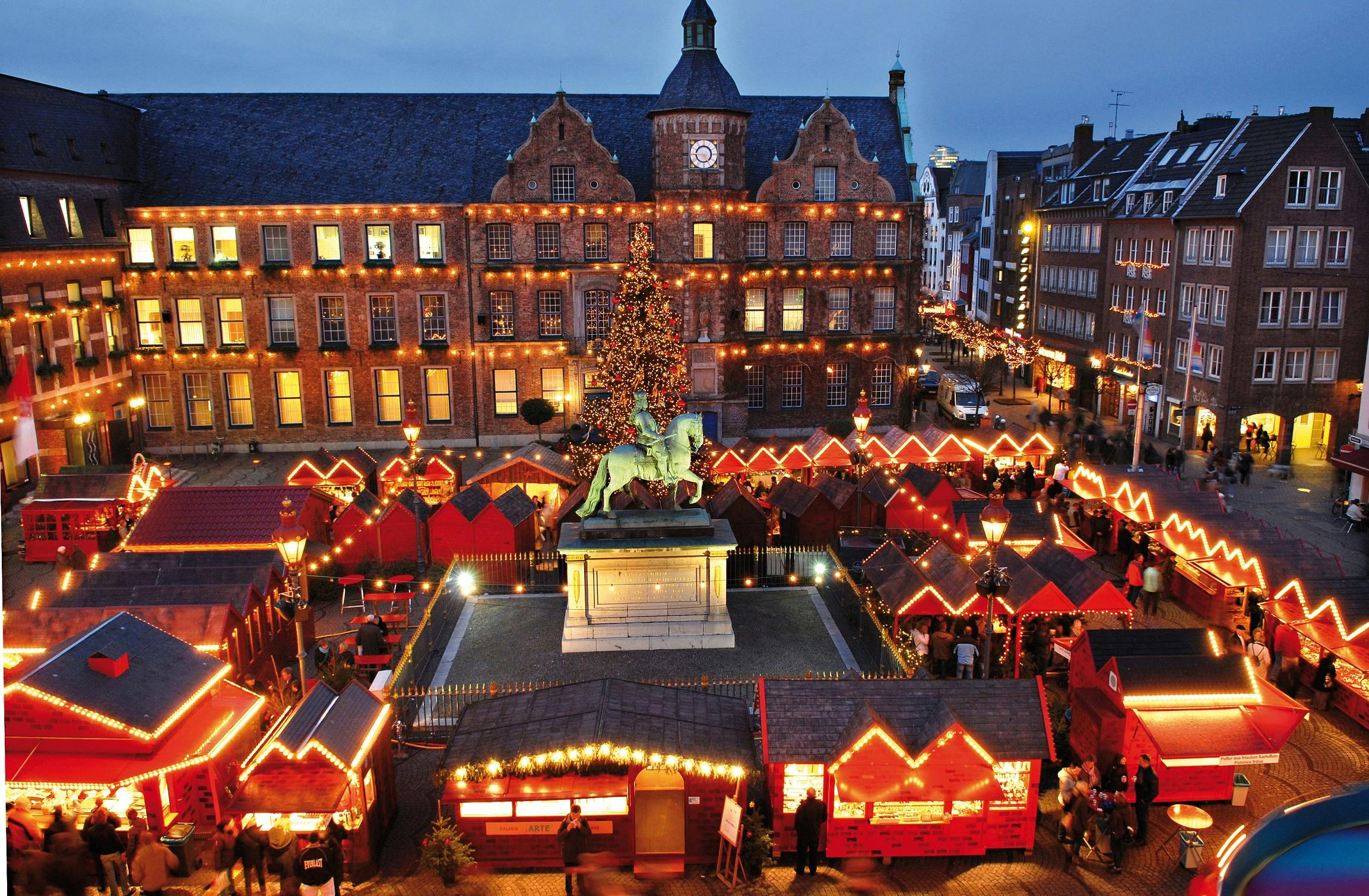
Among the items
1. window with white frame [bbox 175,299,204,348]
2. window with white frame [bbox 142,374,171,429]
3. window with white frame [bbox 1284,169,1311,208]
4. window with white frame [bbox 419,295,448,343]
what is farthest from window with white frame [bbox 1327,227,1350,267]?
window with white frame [bbox 142,374,171,429]

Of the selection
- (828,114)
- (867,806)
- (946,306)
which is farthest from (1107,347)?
(867,806)

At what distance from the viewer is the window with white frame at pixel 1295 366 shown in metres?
37.6

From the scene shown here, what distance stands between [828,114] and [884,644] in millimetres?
26874

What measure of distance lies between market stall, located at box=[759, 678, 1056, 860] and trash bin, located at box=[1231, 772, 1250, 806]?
348 cm

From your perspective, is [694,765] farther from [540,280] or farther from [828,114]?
[828,114]

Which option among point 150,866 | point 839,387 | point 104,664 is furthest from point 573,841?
point 839,387

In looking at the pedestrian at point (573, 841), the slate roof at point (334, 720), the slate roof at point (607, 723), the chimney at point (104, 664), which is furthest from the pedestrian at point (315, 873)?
the chimney at point (104, 664)

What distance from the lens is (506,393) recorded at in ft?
133

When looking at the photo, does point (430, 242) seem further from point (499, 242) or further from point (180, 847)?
point (180, 847)

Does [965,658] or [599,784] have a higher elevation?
[599,784]

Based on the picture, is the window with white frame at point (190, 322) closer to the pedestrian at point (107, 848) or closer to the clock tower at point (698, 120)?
the clock tower at point (698, 120)

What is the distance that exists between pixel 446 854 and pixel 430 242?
30754 mm

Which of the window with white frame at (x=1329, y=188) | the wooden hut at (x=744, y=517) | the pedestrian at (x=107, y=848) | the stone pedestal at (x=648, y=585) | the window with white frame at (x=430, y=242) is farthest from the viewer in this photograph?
the window with white frame at (x=430, y=242)

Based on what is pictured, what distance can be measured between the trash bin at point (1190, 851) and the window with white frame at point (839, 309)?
30230 mm
